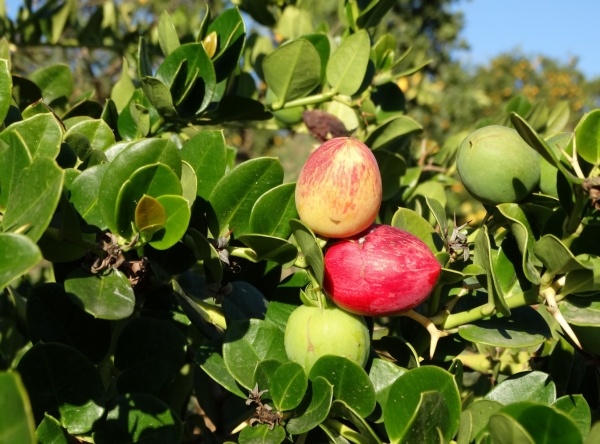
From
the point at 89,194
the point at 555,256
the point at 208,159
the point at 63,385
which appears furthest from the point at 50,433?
the point at 555,256

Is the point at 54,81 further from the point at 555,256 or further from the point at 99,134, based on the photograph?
the point at 555,256

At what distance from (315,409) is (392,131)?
686mm

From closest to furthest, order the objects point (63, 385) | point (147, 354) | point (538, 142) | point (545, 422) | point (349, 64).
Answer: point (545, 422) → point (538, 142) → point (63, 385) → point (147, 354) → point (349, 64)

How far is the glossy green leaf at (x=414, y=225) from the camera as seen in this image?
2.93 ft

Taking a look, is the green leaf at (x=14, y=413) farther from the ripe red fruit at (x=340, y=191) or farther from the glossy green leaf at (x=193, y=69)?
the glossy green leaf at (x=193, y=69)

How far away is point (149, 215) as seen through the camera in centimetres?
71

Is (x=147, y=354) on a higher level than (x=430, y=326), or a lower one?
lower

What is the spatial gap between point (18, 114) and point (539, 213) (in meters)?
0.72

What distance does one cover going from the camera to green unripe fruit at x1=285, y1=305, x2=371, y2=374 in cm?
74

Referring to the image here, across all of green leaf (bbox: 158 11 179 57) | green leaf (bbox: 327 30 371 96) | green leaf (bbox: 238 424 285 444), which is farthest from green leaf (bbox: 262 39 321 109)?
green leaf (bbox: 238 424 285 444)

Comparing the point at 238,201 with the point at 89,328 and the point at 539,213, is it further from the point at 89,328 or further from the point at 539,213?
the point at 539,213

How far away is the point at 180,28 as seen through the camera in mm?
2234

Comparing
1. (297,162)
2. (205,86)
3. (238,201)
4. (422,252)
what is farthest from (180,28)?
(422,252)

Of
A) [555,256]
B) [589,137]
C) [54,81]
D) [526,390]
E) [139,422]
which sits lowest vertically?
[139,422]
